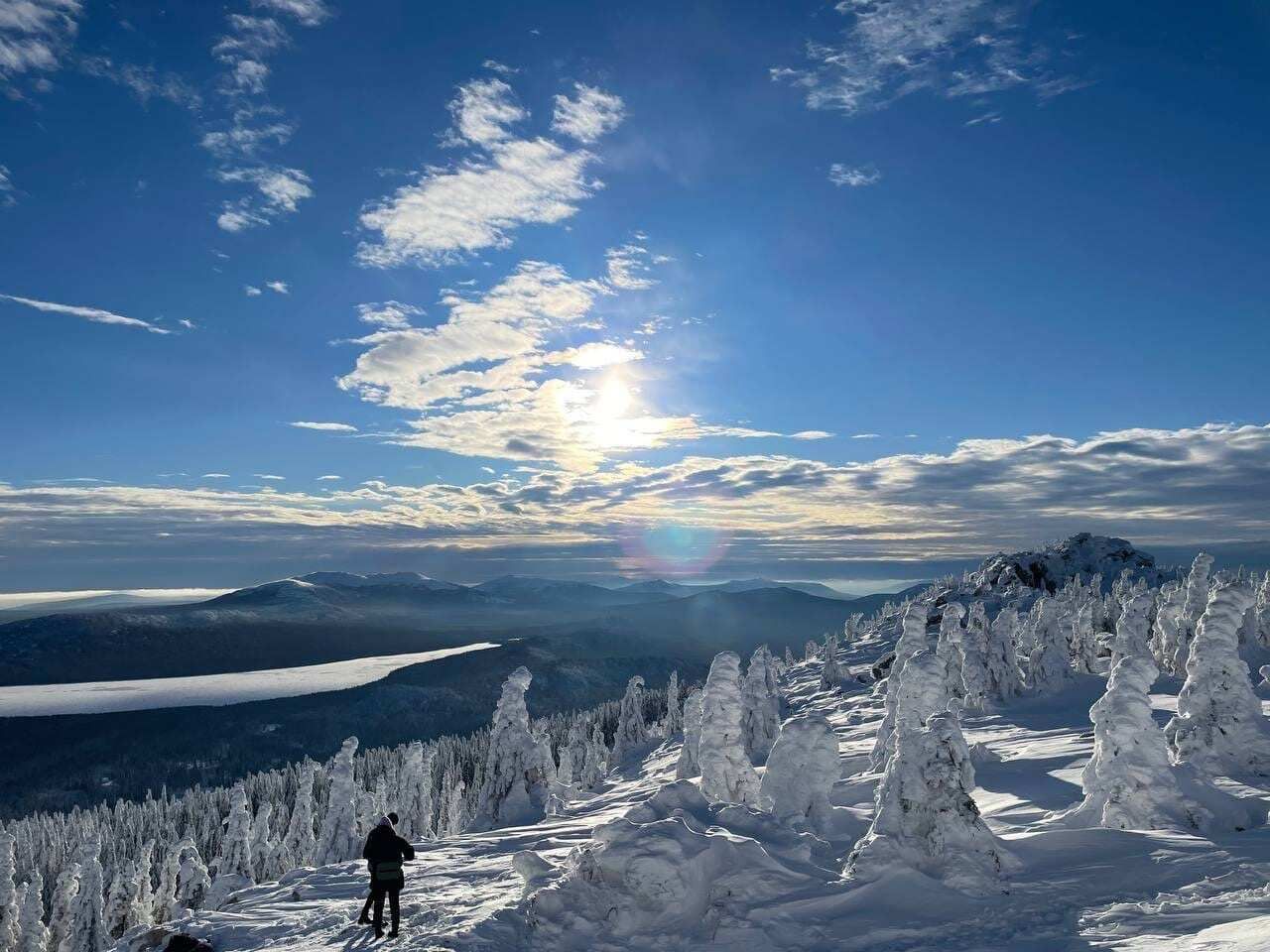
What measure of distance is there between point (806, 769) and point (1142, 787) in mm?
12050

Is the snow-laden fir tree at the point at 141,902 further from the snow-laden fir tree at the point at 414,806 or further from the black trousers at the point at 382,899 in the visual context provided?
the black trousers at the point at 382,899

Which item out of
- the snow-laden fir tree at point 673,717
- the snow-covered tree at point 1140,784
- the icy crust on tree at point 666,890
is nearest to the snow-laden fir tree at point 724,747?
the snow-covered tree at point 1140,784

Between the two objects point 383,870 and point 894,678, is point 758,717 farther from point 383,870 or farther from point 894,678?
point 383,870

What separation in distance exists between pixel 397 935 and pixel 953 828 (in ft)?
38.8

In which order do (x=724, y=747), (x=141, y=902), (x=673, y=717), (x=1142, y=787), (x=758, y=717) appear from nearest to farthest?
(x=1142, y=787) → (x=724, y=747) → (x=141, y=902) → (x=758, y=717) → (x=673, y=717)

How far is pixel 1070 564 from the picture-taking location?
190000 mm

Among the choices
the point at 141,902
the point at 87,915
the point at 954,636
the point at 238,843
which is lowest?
the point at 141,902

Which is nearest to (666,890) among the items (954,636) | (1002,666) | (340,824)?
(340,824)

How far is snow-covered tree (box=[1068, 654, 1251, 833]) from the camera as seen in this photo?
17719 mm

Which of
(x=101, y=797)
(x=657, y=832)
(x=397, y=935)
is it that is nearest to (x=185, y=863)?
(x=397, y=935)

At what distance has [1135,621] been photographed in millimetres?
57094

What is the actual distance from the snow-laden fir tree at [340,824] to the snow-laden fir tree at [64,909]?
18.7 meters

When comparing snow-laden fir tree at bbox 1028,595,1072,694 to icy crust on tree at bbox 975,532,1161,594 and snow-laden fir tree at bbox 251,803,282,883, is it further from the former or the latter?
icy crust on tree at bbox 975,532,1161,594

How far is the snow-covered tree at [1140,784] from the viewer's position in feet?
58.1
